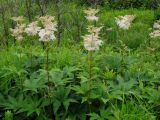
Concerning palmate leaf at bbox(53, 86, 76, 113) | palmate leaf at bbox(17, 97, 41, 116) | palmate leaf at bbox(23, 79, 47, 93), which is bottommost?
palmate leaf at bbox(17, 97, 41, 116)

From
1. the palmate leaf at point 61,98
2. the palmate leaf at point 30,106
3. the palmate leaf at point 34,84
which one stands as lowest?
the palmate leaf at point 30,106

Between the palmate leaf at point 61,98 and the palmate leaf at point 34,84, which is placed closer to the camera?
the palmate leaf at point 61,98

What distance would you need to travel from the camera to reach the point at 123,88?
490 cm

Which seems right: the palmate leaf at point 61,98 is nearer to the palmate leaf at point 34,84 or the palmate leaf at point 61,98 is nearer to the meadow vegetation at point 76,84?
the meadow vegetation at point 76,84

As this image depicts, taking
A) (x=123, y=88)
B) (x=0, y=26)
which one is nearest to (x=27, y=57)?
(x=123, y=88)

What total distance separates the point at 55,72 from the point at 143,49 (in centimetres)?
343

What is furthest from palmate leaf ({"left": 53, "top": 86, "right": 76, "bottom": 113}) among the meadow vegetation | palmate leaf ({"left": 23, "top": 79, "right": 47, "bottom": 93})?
palmate leaf ({"left": 23, "top": 79, "right": 47, "bottom": 93})

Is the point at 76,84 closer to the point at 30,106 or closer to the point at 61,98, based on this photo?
the point at 61,98

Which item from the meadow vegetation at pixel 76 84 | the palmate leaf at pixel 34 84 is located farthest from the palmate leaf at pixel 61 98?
the palmate leaf at pixel 34 84

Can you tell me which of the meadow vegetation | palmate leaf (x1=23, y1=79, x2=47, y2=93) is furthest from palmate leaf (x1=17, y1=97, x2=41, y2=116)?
palmate leaf (x1=23, y1=79, x2=47, y2=93)

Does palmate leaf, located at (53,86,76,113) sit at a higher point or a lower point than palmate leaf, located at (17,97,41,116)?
higher

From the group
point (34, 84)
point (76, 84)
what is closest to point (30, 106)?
point (34, 84)

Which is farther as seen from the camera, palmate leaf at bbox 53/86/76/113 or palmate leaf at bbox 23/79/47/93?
palmate leaf at bbox 23/79/47/93

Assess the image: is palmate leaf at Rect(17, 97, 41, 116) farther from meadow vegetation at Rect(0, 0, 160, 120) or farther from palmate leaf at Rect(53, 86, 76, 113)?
palmate leaf at Rect(53, 86, 76, 113)
